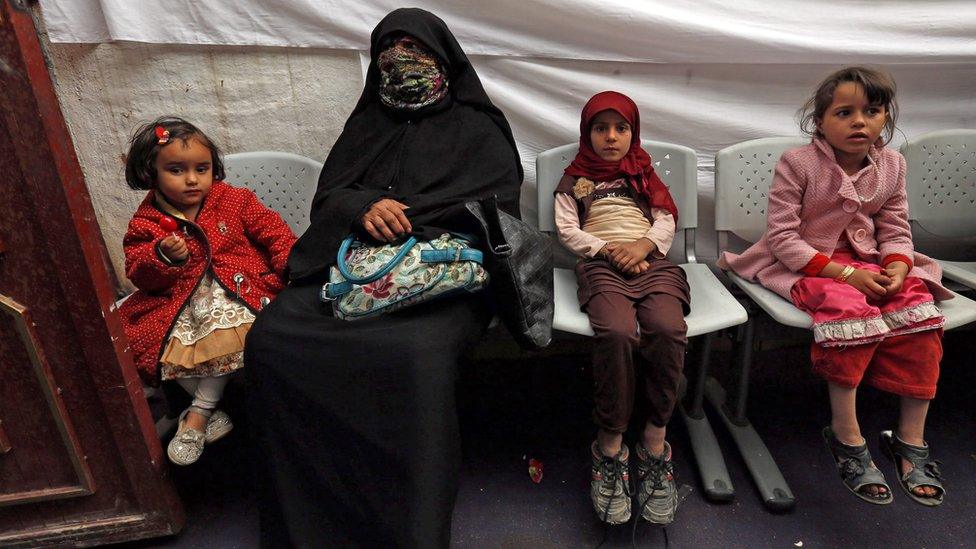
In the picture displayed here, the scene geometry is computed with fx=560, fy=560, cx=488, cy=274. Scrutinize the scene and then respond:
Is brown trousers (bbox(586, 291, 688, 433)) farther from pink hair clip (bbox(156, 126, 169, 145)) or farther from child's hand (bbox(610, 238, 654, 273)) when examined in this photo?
pink hair clip (bbox(156, 126, 169, 145))

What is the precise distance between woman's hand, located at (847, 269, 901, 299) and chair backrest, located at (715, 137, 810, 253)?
0.51 m

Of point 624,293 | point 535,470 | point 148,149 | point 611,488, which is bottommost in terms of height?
point 535,470

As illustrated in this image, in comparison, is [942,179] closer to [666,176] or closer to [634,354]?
[666,176]

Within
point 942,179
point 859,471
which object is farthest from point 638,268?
point 942,179

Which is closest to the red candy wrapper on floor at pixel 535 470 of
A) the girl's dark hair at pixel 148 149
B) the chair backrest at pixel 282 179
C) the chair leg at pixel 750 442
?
the chair leg at pixel 750 442

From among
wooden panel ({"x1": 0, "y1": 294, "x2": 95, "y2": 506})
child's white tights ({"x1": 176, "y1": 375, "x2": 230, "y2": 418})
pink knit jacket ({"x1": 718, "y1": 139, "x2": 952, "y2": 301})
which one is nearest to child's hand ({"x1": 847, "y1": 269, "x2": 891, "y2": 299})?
pink knit jacket ({"x1": 718, "y1": 139, "x2": 952, "y2": 301})

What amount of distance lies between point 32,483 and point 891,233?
8.63 ft

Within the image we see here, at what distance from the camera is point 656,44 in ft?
6.97

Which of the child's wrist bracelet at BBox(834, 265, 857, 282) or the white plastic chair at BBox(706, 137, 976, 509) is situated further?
the white plastic chair at BBox(706, 137, 976, 509)

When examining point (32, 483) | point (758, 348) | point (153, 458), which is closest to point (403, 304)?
point (153, 458)

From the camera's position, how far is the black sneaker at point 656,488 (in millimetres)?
1612

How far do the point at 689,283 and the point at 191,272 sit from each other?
1.61m

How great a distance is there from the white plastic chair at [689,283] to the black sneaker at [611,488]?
1.06ft

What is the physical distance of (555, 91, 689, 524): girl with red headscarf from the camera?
1.58 metres
